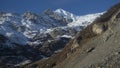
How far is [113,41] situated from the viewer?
42562 millimetres

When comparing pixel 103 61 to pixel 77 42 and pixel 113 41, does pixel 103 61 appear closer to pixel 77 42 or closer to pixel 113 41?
pixel 113 41

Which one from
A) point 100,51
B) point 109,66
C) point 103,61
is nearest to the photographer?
point 109,66

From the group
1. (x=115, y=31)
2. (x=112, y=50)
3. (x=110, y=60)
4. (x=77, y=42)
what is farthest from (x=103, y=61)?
(x=77, y=42)

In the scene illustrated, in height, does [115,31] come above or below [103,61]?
above

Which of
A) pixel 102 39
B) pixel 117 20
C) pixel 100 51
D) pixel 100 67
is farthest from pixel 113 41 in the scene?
pixel 117 20

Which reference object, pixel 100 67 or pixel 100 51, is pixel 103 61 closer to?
pixel 100 67

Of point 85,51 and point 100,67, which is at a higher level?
point 85,51

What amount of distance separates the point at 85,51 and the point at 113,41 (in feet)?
24.2

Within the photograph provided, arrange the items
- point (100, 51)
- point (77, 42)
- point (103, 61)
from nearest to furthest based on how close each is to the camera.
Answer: point (103, 61) < point (100, 51) < point (77, 42)

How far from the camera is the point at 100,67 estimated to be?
33.9 m

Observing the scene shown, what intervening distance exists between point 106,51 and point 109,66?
250 inches

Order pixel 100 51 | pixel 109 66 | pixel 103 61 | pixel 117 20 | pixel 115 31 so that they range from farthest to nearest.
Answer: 1. pixel 117 20
2. pixel 115 31
3. pixel 100 51
4. pixel 103 61
5. pixel 109 66

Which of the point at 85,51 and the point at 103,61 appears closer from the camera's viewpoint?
the point at 103,61

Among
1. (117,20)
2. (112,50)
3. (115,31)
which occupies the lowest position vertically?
(112,50)
